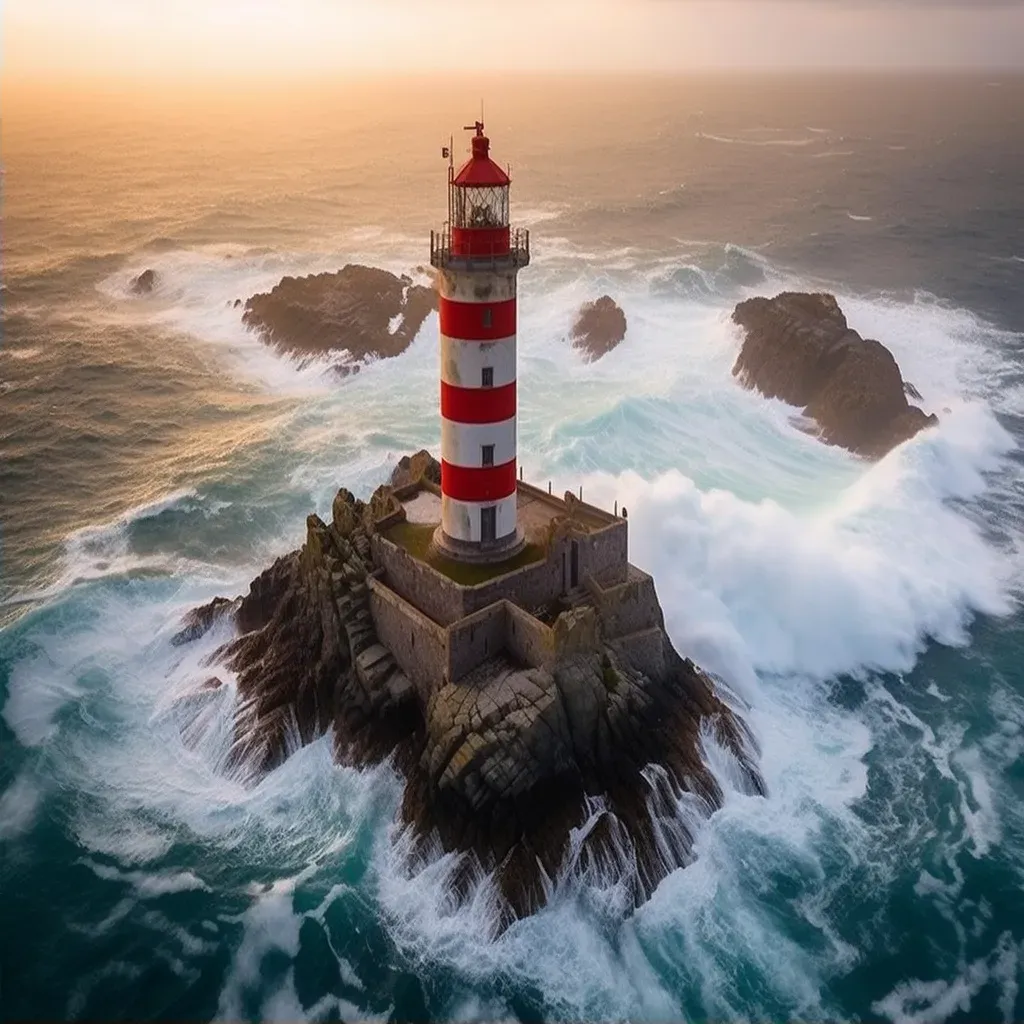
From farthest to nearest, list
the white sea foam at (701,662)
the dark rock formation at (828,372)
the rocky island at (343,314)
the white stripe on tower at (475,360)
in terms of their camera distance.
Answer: the rocky island at (343,314) → the dark rock formation at (828,372) → the white stripe on tower at (475,360) → the white sea foam at (701,662)

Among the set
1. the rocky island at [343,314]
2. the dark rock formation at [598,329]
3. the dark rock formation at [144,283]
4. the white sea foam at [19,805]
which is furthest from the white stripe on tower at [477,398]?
the dark rock formation at [144,283]

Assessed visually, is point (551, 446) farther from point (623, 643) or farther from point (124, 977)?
point (124, 977)

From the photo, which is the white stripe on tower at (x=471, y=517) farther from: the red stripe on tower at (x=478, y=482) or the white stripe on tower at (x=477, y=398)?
the red stripe on tower at (x=478, y=482)

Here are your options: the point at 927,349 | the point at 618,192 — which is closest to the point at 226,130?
the point at 618,192

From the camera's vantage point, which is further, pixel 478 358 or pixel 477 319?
pixel 478 358

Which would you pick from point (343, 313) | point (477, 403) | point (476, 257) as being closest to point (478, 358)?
point (477, 403)

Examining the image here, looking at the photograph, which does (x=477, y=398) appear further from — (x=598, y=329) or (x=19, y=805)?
(x=598, y=329)
